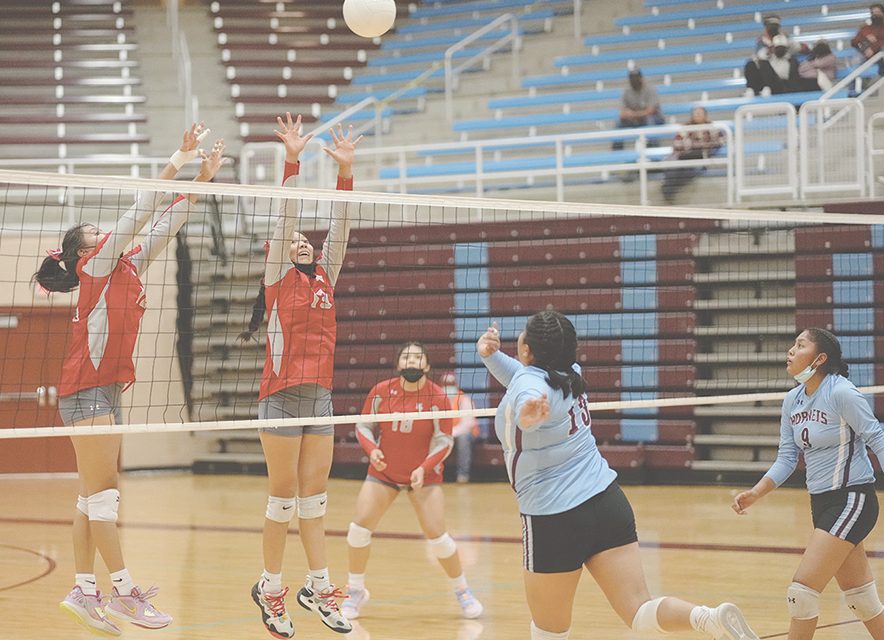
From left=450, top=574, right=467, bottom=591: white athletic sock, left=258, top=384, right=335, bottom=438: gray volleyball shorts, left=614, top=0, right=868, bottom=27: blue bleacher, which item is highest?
left=614, top=0, right=868, bottom=27: blue bleacher

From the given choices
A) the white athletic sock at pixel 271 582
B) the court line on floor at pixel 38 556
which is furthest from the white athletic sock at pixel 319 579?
the court line on floor at pixel 38 556

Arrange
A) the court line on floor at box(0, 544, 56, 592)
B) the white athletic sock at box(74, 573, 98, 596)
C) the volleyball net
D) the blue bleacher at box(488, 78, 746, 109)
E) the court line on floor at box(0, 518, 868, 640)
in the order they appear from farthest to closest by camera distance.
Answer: the blue bleacher at box(488, 78, 746, 109)
the volleyball net
the court line on floor at box(0, 518, 868, 640)
the court line on floor at box(0, 544, 56, 592)
the white athletic sock at box(74, 573, 98, 596)

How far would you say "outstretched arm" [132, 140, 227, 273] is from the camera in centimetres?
570

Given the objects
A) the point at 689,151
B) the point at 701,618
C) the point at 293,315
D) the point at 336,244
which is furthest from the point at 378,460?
the point at 689,151

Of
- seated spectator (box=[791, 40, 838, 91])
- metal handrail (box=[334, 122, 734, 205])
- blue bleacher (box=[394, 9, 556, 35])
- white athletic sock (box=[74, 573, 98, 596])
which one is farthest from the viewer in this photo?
blue bleacher (box=[394, 9, 556, 35])

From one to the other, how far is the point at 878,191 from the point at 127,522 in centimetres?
901

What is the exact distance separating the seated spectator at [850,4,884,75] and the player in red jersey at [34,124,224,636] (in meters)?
10.9

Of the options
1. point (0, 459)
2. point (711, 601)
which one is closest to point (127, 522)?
point (0, 459)

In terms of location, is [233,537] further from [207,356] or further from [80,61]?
[80,61]

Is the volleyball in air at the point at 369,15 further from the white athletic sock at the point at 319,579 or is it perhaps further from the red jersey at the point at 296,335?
the white athletic sock at the point at 319,579

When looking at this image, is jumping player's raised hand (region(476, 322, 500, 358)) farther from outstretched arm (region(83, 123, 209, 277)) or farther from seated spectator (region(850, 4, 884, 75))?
seated spectator (region(850, 4, 884, 75))

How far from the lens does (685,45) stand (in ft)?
54.4

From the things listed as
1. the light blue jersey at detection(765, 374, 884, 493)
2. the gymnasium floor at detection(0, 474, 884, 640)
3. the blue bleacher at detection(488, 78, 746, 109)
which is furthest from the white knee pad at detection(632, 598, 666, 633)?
the blue bleacher at detection(488, 78, 746, 109)

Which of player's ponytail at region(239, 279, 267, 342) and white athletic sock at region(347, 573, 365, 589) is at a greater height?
player's ponytail at region(239, 279, 267, 342)
